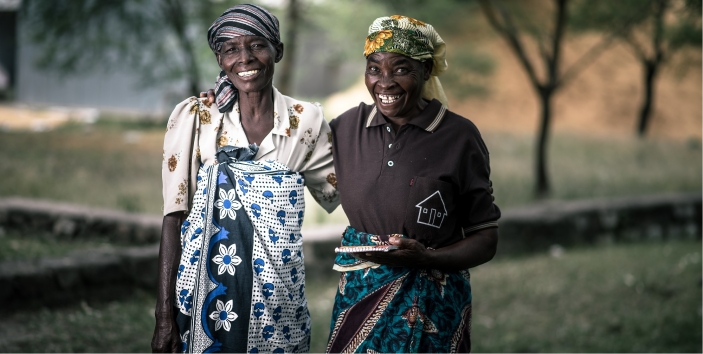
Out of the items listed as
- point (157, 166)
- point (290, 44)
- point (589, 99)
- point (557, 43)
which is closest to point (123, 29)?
point (290, 44)

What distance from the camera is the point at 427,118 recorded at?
2709mm

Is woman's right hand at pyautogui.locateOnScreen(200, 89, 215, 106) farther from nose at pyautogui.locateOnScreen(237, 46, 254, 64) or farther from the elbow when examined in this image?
the elbow

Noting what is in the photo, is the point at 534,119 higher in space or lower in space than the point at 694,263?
higher

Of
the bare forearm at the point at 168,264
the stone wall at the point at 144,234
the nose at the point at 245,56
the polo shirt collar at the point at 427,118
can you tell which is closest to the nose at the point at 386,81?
the polo shirt collar at the point at 427,118

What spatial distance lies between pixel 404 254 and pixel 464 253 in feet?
0.79

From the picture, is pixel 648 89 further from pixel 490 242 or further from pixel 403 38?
pixel 403 38

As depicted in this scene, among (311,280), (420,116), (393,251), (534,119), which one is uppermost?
(534,119)

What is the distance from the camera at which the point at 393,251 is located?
8.32 ft

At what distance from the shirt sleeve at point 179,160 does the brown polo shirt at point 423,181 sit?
55cm

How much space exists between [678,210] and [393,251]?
703 centimetres

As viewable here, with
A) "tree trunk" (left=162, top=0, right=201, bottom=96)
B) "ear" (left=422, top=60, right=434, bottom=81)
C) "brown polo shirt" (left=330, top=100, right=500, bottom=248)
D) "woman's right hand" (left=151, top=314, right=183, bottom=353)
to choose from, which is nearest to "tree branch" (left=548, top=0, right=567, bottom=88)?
"tree trunk" (left=162, top=0, right=201, bottom=96)

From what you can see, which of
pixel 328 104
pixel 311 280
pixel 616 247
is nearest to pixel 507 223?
pixel 616 247

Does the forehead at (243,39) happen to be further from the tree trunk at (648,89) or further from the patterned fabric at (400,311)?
the tree trunk at (648,89)

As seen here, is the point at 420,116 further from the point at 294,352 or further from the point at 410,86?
the point at 294,352
